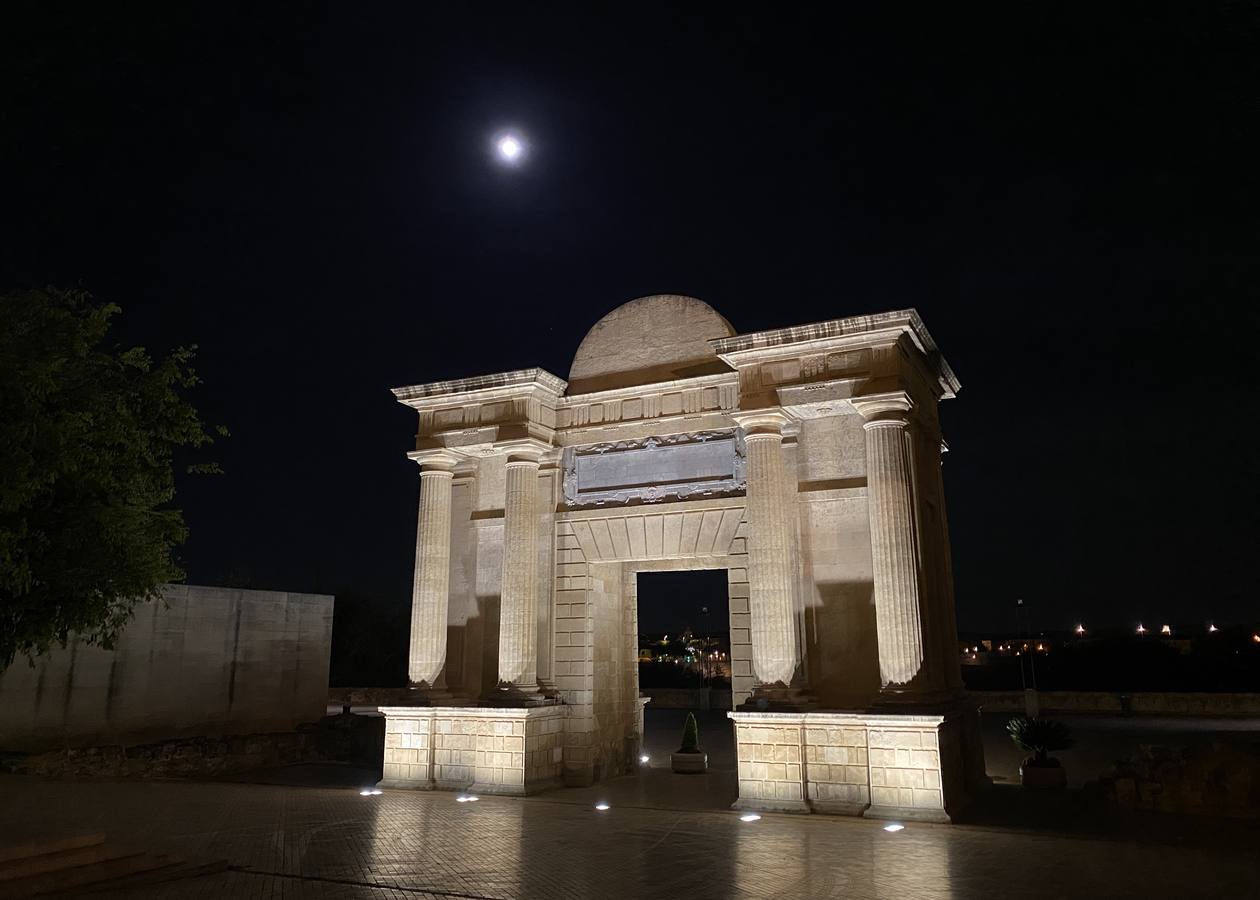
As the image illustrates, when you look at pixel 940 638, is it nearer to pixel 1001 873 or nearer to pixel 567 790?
pixel 1001 873

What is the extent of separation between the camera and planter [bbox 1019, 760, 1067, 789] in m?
14.2

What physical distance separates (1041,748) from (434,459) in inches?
502

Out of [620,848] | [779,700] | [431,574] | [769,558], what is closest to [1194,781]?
[779,700]

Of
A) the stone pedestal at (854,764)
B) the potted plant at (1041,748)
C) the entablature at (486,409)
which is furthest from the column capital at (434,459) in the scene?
the potted plant at (1041,748)

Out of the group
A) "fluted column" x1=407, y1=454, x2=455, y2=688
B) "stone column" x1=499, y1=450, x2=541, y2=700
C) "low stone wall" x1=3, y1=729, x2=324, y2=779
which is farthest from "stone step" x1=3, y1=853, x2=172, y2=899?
"low stone wall" x1=3, y1=729, x2=324, y2=779

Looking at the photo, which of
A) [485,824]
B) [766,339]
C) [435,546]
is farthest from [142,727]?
[766,339]

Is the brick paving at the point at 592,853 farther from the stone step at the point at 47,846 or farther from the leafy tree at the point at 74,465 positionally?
the leafy tree at the point at 74,465

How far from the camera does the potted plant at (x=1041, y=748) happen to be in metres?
14.3

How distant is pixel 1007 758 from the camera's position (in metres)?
18.9

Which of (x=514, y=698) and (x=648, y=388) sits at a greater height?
(x=648, y=388)

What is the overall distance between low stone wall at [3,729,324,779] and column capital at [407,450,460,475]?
9.96 meters

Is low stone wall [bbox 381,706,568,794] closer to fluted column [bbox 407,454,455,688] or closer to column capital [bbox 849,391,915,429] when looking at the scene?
fluted column [bbox 407,454,455,688]

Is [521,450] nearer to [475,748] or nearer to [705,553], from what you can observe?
[705,553]

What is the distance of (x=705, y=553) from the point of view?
15.9m
